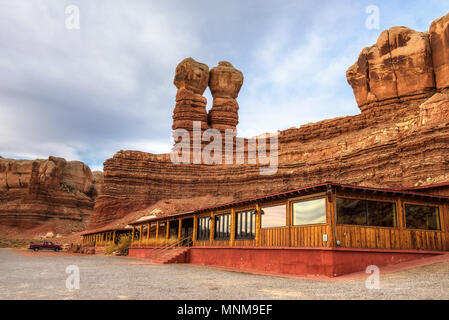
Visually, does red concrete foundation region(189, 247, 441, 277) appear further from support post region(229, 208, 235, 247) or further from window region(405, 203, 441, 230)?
support post region(229, 208, 235, 247)

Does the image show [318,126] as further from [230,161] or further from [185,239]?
[185,239]

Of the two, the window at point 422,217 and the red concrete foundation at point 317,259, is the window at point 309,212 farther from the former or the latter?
the window at point 422,217

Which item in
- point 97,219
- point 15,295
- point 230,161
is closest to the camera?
point 15,295

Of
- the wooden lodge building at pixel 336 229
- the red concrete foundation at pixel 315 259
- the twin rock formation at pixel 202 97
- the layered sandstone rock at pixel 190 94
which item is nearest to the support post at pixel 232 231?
the wooden lodge building at pixel 336 229

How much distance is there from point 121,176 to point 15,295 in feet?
186

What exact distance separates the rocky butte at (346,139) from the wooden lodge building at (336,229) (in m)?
16.3

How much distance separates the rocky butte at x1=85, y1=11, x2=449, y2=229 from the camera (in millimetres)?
36312

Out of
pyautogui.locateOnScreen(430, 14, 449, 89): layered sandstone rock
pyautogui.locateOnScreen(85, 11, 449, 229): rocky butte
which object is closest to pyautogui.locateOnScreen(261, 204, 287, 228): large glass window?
pyautogui.locateOnScreen(85, 11, 449, 229): rocky butte

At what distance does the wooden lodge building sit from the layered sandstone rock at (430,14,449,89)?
33.7 meters

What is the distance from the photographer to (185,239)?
93.7 ft

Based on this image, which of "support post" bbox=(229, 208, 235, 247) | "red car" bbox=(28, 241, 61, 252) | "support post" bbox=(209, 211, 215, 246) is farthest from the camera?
"red car" bbox=(28, 241, 61, 252)

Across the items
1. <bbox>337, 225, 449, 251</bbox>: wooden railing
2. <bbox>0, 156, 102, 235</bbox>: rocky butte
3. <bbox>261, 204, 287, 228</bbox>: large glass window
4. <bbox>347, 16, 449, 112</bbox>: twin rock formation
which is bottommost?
<bbox>337, 225, 449, 251</bbox>: wooden railing

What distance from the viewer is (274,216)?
702 inches
